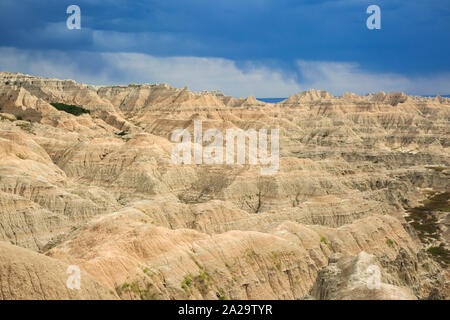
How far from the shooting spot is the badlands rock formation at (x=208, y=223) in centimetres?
3023

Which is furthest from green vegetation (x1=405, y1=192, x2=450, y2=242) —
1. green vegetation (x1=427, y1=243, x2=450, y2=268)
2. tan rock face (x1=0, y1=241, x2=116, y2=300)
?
tan rock face (x1=0, y1=241, x2=116, y2=300)

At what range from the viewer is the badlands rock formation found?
30234 mm

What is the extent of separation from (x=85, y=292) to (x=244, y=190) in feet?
154

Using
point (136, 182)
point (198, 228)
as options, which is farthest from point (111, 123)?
point (198, 228)

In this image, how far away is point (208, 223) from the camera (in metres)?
55.6

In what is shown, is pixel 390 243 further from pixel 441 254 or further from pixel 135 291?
pixel 135 291

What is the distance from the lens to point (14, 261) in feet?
82.1

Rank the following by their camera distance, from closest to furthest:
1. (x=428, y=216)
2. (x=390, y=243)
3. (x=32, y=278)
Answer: (x=32, y=278), (x=390, y=243), (x=428, y=216)

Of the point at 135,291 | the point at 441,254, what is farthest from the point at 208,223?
the point at 441,254

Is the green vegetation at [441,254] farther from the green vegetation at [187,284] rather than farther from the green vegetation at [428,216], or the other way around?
the green vegetation at [187,284]

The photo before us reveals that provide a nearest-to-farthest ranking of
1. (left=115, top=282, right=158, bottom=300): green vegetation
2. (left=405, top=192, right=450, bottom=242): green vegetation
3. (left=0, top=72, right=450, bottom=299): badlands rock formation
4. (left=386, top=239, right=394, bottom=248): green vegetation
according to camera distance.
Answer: (left=115, top=282, right=158, bottom=300): green vegetation, (left=0, top=72, right=450, bottom=299): badlands rock formation, (left=386, top=239, right=394, bottom=248): green vegetation, (left=405, top=192, right=450, bottom=242): green vegetation

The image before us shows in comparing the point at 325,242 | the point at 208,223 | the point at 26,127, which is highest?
the point at 26,127

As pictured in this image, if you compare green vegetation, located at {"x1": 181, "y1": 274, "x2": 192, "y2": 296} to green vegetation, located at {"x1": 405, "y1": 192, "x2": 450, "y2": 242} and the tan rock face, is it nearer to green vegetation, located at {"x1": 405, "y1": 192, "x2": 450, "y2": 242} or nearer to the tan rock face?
the tan rock face
